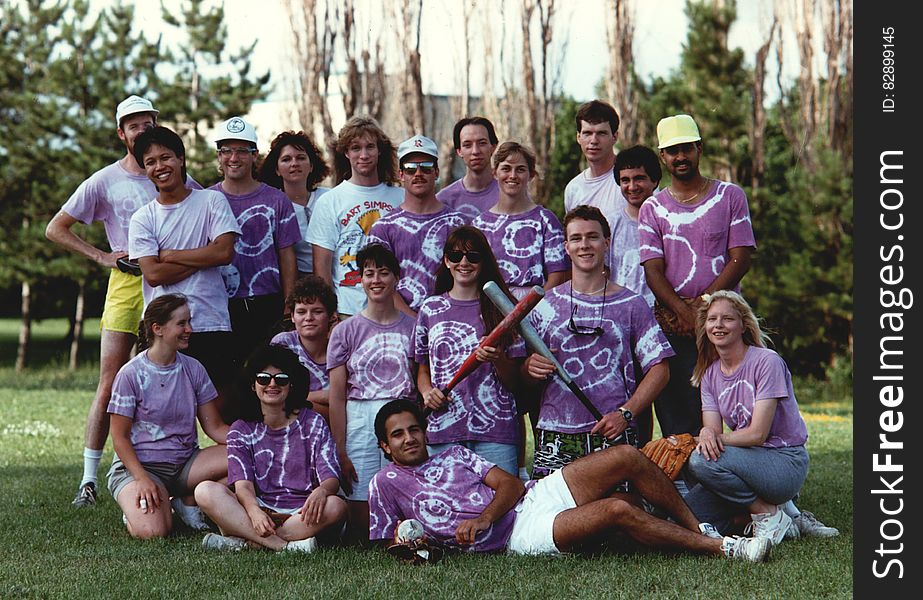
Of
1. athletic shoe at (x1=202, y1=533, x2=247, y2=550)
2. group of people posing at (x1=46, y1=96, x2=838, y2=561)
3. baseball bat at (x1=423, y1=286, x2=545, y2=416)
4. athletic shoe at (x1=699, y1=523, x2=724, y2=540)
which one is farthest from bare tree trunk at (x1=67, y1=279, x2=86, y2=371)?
athletic shoe at (x1=699, y1=523, x2=724, y2=540)

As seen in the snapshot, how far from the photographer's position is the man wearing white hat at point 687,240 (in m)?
5.78

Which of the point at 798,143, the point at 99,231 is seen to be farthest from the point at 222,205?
the point at 99,231

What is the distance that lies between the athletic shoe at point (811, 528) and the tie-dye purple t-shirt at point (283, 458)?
2.23 m

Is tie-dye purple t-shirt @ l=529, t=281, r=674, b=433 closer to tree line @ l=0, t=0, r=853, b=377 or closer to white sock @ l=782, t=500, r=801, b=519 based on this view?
white sock @ l=782, t=500, r=801, b=519

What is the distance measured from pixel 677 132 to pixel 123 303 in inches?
129

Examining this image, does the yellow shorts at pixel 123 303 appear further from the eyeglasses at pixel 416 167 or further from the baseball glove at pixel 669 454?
the baseball glove at pixel 669 454

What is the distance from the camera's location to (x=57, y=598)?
432 centimetres

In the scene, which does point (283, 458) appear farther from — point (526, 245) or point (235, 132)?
point (235, 132)

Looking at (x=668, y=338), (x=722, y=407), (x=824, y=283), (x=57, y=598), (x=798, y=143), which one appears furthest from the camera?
(x=798, y=143)

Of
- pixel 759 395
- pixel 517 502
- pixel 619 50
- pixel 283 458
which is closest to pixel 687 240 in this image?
pixel 759 395

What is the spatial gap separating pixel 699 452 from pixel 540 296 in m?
1.07

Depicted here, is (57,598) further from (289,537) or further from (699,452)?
(699,452)

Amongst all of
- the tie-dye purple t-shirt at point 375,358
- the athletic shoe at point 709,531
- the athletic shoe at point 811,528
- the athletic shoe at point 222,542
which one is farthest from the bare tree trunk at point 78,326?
the athletic shoe at point 709,531

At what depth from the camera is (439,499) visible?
5.04m
